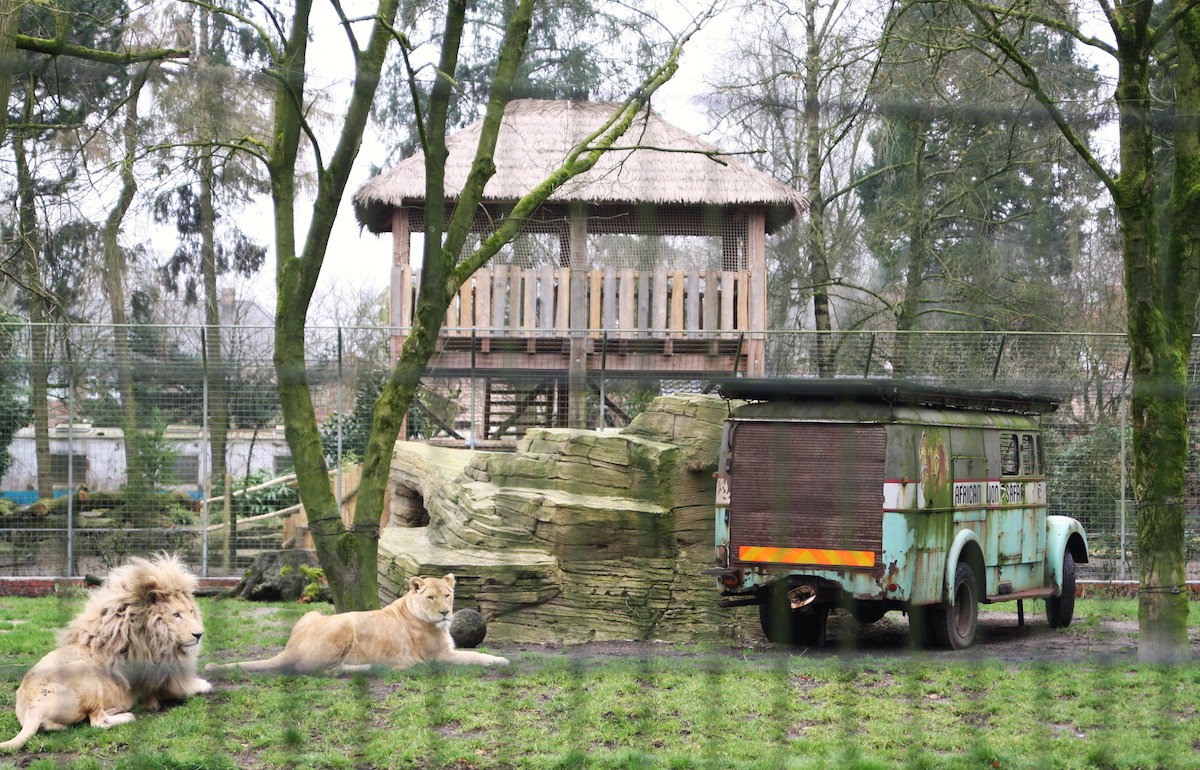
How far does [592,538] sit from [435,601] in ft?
6.39

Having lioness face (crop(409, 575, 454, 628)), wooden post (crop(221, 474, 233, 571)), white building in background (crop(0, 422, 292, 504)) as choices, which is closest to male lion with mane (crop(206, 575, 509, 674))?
lioness face (crop(409, 575, 454, 628))

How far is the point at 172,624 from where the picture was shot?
439cm

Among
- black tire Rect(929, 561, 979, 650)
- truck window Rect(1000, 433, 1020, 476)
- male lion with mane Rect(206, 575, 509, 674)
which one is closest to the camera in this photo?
male lion with mane Rect(206, 575, 509, 674)

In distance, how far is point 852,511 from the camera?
5.80 meters

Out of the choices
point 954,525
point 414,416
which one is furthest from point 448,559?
point 414,416

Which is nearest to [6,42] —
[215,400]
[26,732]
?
[26,732]

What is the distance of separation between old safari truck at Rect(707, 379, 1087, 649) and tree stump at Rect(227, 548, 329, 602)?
3.96m

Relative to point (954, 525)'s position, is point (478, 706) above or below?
below

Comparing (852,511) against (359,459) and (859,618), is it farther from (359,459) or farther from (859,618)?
(359,459)

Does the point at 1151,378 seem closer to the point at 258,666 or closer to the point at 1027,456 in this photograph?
the point at 1027,456

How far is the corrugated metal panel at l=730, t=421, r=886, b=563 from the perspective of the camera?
5.52 m

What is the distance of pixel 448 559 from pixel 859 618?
2.52 m

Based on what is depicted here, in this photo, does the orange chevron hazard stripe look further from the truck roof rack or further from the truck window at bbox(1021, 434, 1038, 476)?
the truck window at bbox(1021, 434, 1038, 476)

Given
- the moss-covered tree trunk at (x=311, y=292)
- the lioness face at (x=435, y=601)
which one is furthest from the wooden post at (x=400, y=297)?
the lioness face at (x=435, y=601)
